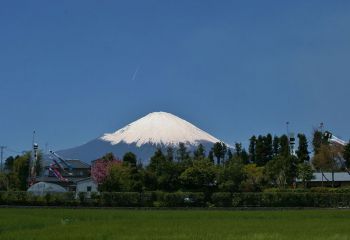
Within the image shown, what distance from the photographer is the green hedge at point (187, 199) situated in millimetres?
54812

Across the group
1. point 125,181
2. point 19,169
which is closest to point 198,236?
point 125,181

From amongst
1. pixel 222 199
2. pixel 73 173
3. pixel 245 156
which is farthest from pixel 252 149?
pixel 222 199

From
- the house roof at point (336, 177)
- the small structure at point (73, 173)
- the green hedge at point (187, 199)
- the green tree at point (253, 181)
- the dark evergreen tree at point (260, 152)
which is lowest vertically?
the green hedge at point (187, 199)

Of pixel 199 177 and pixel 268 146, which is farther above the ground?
pixel 268 146

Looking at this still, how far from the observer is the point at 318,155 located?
84.9 metres

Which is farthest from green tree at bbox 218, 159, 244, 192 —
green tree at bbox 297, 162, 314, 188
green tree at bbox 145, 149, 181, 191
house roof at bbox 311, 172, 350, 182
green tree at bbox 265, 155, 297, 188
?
house roof at bbox 311, 172, 350, 182

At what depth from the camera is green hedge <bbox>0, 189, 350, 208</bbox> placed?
54.8 meters

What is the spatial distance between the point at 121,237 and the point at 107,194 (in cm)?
3857

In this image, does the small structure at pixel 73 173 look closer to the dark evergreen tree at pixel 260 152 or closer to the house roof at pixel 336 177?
the dark evergreen tree at pixel 260 152

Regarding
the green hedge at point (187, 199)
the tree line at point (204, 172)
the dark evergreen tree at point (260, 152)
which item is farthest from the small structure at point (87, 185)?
the dark evergreen tree at point (260, 152)

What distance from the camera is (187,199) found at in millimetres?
57500

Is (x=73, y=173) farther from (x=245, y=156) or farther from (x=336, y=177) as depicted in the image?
(x=336, y=177)

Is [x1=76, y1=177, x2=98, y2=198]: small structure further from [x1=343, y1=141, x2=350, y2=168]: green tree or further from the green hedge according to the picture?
[x1=343, y1=141, x2=350, y2=168]: green tree

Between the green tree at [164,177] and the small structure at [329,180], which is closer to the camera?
the green tree at [164,177]
